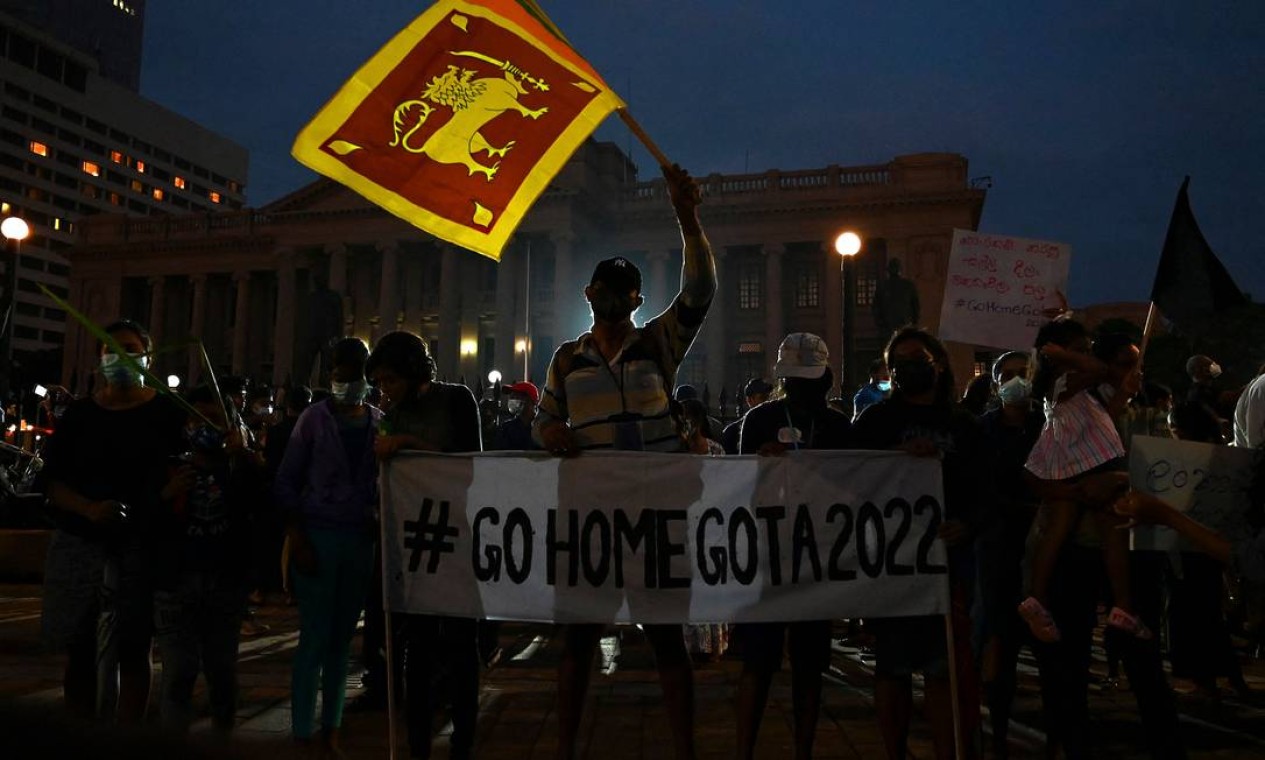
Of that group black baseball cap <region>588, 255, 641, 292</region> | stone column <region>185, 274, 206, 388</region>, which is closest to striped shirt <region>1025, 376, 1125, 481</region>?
black baseball cap <region>588, 255, 641, 292</region>

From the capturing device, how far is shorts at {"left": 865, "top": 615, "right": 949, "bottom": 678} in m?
4.17

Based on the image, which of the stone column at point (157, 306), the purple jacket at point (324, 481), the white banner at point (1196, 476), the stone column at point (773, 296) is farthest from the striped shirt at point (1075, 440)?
the stone column at point (157, 306)

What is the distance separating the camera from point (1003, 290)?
30.7 ft

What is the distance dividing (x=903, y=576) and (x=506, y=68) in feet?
9.18

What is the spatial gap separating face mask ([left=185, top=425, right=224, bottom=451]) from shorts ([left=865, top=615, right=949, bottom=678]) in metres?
3.19

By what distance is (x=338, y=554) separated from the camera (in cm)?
471

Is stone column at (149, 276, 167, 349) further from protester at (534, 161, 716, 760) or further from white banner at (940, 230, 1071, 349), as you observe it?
protester at (534, 161, 716, 760)

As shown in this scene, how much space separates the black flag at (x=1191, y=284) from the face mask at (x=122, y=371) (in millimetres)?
5125

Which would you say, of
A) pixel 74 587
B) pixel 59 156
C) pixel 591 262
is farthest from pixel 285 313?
pixel 59 156

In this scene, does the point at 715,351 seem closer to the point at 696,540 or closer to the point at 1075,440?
the point at 1075,440

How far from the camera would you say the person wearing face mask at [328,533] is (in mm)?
4629

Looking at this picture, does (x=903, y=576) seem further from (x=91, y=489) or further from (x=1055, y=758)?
(x=91, y=489)

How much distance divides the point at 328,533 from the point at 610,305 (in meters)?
1.70

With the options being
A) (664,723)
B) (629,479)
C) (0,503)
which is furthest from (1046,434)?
(0,503)
